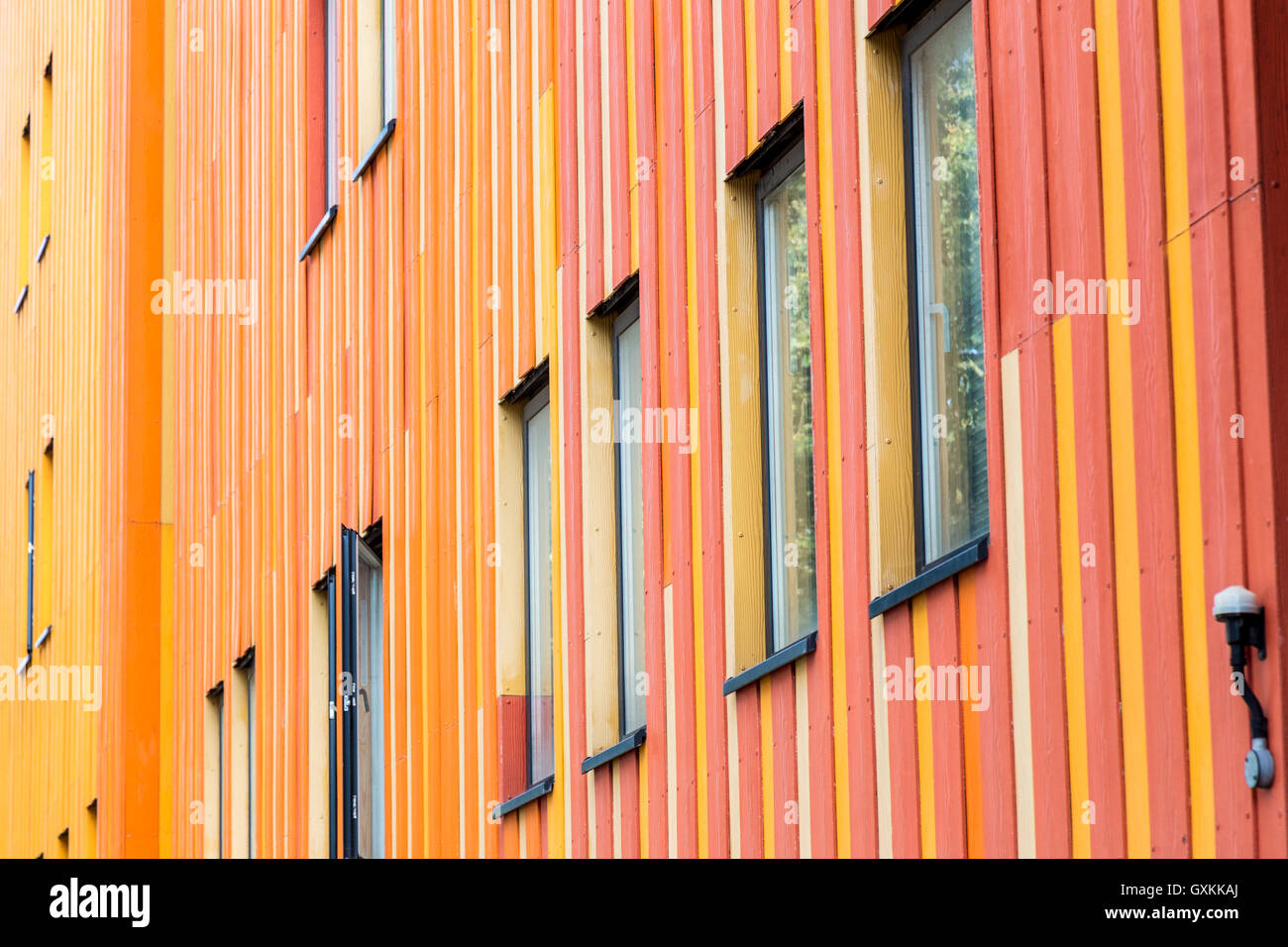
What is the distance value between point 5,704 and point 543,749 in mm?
17747

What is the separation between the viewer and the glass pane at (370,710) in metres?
13.2

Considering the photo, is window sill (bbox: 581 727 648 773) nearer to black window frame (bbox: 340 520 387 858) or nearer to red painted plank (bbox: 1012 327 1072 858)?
black window frame (bbox: 340 520 387 858)

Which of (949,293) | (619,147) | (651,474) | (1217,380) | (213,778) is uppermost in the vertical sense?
(619,147)

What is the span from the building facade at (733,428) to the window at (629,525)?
0.03 meters

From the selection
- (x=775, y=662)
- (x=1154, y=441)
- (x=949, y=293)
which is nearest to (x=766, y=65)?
(x=949, y=293)

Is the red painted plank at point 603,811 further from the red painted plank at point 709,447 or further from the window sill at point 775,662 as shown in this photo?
the window sill at point 775,662

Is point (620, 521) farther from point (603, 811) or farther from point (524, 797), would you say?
point (524, 797)

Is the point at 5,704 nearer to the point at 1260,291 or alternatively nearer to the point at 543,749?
the point at 543,749

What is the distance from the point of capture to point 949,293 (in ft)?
23.3

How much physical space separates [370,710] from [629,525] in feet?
14.0

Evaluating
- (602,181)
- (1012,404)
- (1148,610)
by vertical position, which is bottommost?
(1148,610)

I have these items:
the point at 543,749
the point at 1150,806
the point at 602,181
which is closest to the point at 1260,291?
the point at 1150,806

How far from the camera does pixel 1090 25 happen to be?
6.06 m
